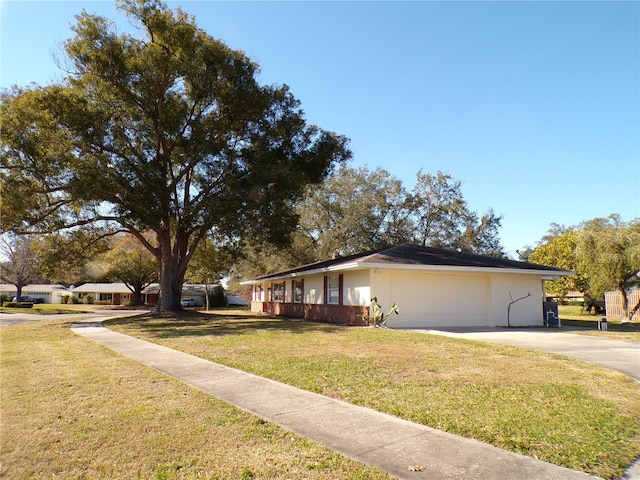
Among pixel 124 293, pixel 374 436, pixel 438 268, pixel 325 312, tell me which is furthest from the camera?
pixel 124 293

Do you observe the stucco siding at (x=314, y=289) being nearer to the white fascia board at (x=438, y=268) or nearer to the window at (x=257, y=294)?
the white fascia board at (x=438, y=268)

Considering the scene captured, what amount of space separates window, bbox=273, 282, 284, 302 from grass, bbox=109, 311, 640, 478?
16.7 m

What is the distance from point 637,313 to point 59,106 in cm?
3289

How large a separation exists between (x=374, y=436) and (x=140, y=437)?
2.42 meters

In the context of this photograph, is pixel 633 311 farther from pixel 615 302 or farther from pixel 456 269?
pixel 456 269

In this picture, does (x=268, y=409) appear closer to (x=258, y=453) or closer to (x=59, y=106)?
(x=258, y=453)

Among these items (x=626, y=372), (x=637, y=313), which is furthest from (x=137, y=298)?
(x=626, y=372)

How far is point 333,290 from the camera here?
68.9 feet

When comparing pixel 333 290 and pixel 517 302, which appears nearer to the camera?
pixel 517 302

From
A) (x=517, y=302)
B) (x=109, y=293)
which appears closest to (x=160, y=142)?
(x=517, y=302)

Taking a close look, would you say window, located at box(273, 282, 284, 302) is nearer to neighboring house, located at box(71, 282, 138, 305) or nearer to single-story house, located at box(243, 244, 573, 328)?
single-story house, located at box(243, 244, 573, 328)

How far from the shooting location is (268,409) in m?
5.42

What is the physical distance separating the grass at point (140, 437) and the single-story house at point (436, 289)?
38.0 feet

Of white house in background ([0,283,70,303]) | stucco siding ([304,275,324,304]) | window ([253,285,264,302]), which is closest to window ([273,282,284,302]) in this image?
window ([253,285,264,302])
